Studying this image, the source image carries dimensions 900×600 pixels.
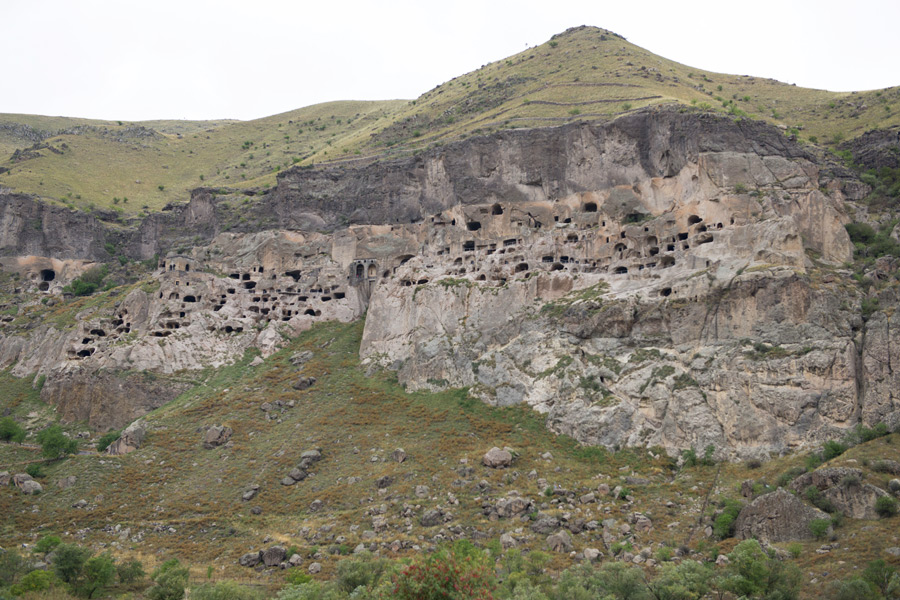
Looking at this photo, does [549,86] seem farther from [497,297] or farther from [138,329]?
[138,329]

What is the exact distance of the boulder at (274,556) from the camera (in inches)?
1548

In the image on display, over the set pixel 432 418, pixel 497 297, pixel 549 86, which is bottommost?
pixel 432 418

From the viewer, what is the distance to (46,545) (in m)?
40.2

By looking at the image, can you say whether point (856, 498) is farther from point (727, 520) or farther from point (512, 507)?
point (512, 507)

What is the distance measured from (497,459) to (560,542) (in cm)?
842

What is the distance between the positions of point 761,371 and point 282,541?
30857mm

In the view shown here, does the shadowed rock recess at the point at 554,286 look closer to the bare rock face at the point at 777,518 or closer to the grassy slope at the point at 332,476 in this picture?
the grassy slope at the point at 332,476

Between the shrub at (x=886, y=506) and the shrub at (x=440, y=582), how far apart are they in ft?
64.2

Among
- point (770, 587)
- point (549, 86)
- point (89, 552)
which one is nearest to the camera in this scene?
point (770, 587)

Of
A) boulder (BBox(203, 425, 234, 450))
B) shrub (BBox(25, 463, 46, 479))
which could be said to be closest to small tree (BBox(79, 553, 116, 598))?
shrub (BBox(25, 463, 46, 479))

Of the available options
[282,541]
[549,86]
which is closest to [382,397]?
[282,541]

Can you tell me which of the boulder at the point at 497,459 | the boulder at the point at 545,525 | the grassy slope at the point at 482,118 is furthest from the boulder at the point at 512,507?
the grassy slope at the point at 482,118

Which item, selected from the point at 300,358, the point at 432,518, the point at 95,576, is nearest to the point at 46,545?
the point at 95,576

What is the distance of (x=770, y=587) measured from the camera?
30328 millimetres
